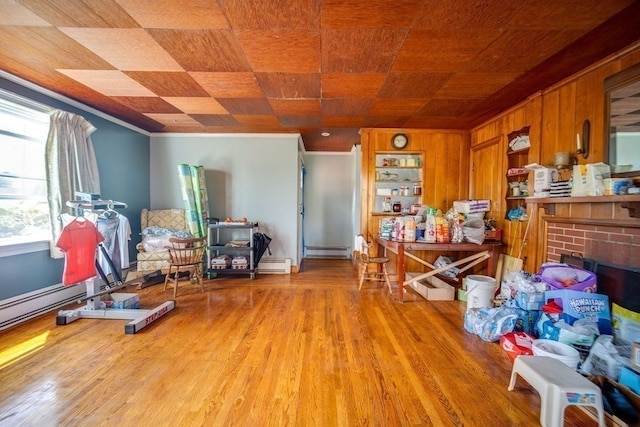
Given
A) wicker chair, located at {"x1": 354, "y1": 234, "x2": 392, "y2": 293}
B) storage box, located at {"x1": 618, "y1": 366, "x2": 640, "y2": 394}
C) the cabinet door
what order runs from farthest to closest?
wicker chair, located at {"x1": 354, "y1": 234, "x2": 392, "y2": 293} → the cabinet door → storage box, located at {"x1": 618, "y1": 366, "x2": 640, "y2": 394}

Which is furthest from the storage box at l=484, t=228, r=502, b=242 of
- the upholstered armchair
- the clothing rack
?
the upholstered armchair

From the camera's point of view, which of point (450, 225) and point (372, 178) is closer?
point (450, 225)

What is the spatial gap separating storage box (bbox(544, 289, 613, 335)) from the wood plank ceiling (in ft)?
6.32

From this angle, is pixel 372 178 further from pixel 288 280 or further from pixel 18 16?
pixel 18 16

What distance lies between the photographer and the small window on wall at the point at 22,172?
2.48 metres

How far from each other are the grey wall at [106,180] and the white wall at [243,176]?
301 mm

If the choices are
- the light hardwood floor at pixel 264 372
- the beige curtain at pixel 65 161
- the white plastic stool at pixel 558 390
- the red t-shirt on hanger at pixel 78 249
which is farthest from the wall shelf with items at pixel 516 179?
the beige curtain at pixel 65 161

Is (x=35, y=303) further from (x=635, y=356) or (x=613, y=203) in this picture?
(x=613, y=203)

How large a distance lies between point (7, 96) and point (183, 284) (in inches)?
110

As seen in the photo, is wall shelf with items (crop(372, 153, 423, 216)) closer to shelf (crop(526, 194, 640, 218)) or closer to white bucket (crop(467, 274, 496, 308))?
white bucket (crop(467, 274, 496, 308))

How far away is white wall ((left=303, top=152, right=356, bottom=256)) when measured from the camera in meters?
6.00

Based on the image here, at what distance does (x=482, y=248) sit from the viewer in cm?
305

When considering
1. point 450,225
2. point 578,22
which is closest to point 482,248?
point 450,225

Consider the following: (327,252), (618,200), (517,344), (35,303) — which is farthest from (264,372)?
(327,252)
